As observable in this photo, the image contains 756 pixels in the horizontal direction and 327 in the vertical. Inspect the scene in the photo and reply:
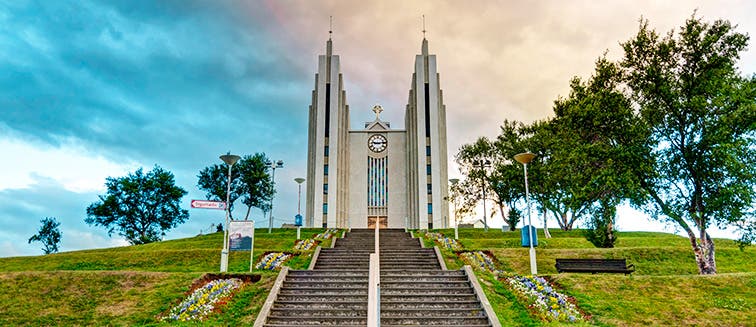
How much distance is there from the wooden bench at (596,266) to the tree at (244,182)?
108 ft

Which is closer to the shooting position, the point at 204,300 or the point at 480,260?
the point at 204,300

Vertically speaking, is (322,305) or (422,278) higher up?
(422,278)

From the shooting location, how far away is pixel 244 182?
43594mm

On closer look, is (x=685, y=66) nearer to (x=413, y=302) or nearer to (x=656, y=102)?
(x=656, y=102)

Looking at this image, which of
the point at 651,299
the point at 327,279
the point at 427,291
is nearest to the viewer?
the point at 651,299

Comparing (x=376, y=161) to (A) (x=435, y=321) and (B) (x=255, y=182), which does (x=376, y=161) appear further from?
(A) (x=435, y=321)

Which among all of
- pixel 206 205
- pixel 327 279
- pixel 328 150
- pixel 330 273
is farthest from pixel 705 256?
pixel 328 150

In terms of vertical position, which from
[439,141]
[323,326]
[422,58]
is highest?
[422,58]

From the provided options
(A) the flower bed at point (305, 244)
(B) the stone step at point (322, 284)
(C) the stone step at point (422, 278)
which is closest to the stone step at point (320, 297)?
(B) the stone step at point (322, 284)

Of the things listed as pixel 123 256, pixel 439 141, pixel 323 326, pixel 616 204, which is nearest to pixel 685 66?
pixel 616 204

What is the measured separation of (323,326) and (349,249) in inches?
→ 387

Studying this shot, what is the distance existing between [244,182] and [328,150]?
8812 millimetres

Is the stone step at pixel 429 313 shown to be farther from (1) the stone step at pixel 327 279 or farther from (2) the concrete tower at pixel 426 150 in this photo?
(2) the concrete tower at pixel 426 150

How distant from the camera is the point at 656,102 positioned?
16.9 metres
